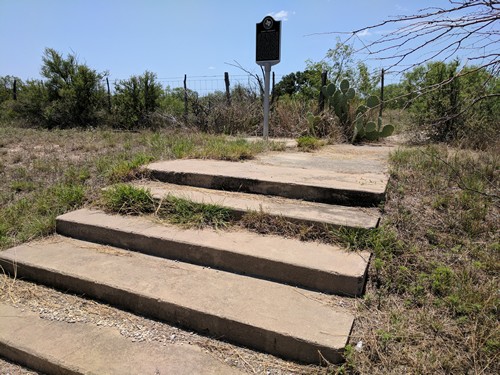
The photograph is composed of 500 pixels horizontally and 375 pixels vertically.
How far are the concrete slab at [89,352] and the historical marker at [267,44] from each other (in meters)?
4.91

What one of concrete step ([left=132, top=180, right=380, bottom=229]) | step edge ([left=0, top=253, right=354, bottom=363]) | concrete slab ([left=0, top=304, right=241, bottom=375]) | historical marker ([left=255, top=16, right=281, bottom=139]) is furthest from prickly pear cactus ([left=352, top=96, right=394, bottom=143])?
concrete slab ([left=0, top=304, right=241, bottom=375])

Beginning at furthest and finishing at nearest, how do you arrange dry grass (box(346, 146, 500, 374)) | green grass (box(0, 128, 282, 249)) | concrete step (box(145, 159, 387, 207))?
1. green grass (box(0, 128, 282, 249))
2. concrete step (box(145, 159, 387, 207))
3. dry grass (box(346, 146, 500, 374))

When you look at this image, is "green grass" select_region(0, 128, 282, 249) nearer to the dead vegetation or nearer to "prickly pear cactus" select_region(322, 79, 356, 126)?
the dead vegetation

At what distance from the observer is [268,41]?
6539 mm

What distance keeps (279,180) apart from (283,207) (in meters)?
0.44

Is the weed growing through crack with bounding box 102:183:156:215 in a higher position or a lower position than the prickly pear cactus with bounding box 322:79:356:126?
lower

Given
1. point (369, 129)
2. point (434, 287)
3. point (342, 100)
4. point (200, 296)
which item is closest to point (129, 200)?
point (200, 296)

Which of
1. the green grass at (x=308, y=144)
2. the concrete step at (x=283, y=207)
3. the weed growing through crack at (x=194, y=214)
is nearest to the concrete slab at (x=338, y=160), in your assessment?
the green grass at (x=308, y=144)

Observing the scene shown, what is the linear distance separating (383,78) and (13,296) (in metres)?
2.87

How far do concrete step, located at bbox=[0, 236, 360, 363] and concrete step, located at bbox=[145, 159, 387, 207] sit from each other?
44.8 inches

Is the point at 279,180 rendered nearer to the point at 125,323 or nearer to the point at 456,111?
the point at 125,323

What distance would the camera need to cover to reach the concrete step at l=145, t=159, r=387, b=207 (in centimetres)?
326

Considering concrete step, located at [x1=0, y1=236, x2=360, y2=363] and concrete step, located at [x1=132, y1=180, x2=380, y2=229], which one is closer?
concrete step, located at [x1=0, y1=236, x2=360, y2=363]

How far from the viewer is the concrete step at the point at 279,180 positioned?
326 centimetres
